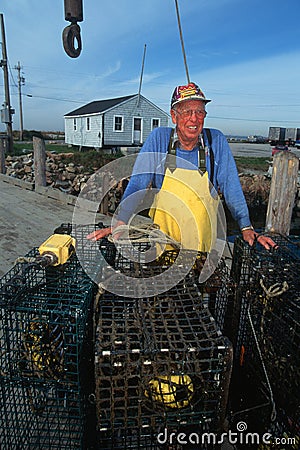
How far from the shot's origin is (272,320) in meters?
1.71

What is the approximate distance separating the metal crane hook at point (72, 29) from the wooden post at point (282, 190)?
9.73ft

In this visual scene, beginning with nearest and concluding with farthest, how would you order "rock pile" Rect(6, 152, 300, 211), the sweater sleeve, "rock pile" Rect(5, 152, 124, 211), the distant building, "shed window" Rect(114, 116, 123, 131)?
the sweater sleeve, "rock pile" Rect(6, 152, 300, 211), "rock pile" Rect(5, 152, 124, 211), the distant building, "shed window" Rect(114, 116, 123, 131)

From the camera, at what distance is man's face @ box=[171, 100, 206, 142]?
2.19 metres

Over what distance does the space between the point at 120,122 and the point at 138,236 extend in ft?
79.7

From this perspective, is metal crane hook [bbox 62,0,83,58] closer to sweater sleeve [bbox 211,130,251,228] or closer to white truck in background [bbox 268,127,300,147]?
sweater sleeve [bbox 211,130,251,228]

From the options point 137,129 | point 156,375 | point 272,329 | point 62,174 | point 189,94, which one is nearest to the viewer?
point 156,375

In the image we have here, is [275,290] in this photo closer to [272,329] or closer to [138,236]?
[272,329]

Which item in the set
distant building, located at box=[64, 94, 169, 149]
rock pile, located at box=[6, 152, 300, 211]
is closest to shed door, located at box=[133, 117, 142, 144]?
distant building, located at box=[64, 94, 169, 149]

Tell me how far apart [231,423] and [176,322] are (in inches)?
39.1

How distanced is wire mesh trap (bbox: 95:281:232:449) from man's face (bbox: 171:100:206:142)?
127 centimetres

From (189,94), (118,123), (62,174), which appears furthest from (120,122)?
(189,94)

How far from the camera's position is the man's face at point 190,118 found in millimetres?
2191

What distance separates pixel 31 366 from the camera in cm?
153

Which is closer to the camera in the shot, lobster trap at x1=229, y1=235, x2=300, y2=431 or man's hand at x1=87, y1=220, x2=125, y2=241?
lobster trap at x1=229, y1=235, x2=300, y2=431
